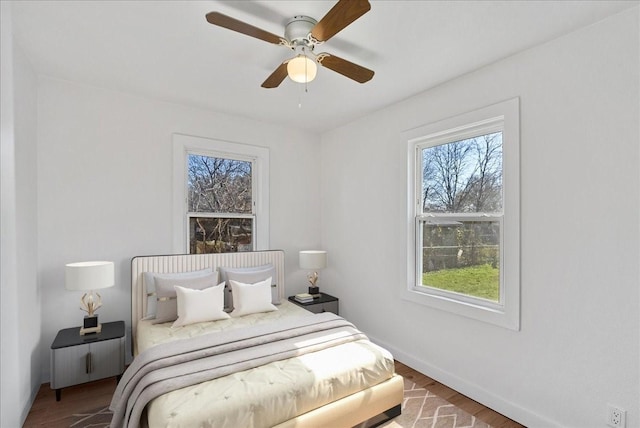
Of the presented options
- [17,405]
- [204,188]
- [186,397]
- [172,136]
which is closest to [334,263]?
[204,188]

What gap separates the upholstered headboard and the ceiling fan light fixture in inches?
89.7

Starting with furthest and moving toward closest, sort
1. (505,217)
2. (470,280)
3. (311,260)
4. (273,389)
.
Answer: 1. (311,260)
2. (470,280)
3. (505,217)
4. (273,389)

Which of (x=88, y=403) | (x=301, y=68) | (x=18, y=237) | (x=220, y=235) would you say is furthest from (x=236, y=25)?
(x=88, y=403)

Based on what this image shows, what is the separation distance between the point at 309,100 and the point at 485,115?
166 centimetres

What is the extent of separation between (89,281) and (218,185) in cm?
163

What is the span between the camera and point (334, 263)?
425 centimetres

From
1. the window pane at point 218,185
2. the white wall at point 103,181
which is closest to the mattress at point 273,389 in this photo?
the white wall at point 103,181

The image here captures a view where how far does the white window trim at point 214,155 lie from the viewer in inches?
135

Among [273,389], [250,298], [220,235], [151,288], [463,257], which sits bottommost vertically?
[273,389]

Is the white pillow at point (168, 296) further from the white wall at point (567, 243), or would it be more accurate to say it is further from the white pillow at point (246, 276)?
the white wall at point (567, 243)

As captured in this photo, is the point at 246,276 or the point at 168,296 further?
the point at 246,276

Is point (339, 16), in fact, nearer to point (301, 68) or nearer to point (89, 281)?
point (301, 68)

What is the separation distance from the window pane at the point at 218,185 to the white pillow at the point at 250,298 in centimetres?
100

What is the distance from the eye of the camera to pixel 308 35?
193cm
